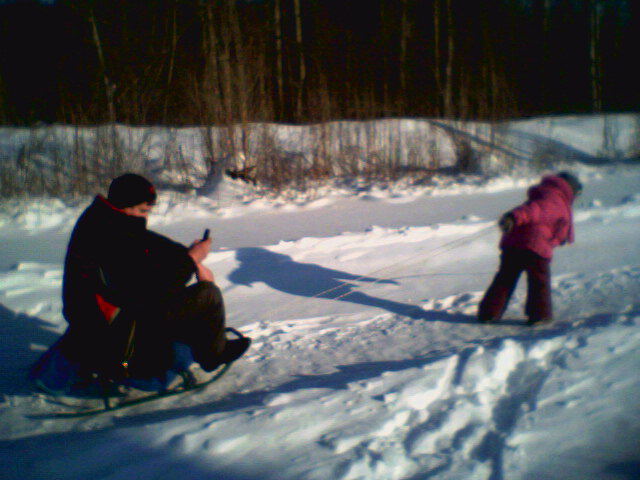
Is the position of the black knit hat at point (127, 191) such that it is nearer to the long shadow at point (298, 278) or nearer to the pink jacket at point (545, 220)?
the long shadow at point (298, 278)

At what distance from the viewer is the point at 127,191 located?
2580mm

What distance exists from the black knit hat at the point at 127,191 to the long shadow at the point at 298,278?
2366 mm

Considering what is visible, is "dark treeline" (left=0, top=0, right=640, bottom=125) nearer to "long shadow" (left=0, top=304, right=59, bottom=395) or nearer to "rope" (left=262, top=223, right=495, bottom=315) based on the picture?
"rope" (left=262, top=223, right=495, bottom=315)

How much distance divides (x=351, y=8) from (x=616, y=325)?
51.7ft

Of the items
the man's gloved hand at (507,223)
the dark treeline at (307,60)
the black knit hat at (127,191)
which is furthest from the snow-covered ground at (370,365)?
the dark treeline at (307,60)

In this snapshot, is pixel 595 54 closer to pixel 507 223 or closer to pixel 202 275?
pixel 507 223

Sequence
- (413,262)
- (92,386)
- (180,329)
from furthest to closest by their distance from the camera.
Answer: (413,262), (92,386), (180,329)

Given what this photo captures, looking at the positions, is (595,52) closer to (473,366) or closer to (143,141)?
(143,141)

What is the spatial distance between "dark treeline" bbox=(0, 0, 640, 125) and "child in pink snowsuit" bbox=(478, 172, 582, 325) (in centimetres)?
653

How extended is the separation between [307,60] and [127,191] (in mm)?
12245

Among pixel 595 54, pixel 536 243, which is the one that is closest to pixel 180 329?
pixel 536 243

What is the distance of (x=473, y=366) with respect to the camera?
2785 millimetres

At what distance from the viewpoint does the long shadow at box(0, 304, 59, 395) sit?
10.5 ft

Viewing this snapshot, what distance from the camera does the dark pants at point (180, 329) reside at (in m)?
2.67
